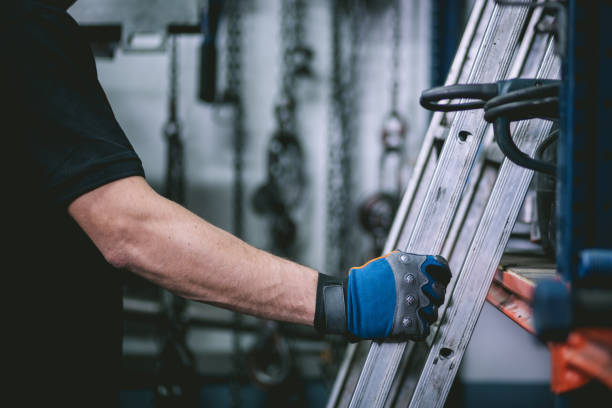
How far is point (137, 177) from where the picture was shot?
718 millimetres

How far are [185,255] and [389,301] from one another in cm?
34

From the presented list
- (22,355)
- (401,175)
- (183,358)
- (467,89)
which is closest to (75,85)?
(22,355)

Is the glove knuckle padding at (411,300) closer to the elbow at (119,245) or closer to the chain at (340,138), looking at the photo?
the elbow at (119,245)

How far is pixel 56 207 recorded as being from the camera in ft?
2.30

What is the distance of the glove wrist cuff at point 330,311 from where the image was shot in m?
0.74

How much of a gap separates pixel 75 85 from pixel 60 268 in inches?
13.2

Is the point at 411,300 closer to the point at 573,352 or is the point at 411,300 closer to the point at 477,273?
the point at 477,273

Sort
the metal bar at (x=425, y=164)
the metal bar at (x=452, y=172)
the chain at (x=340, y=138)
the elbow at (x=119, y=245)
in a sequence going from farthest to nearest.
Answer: the chain at (x=340, y=138), the metal bar at (x=425, y=164), the metal bar at (x=452, y=172), the elbow at (x=119, y=245)

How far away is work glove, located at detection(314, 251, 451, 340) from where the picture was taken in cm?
73

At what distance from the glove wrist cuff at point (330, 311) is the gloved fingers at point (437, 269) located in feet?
0.50

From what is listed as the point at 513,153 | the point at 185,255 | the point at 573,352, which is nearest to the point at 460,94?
the point at 513,153

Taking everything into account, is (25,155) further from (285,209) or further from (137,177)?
(285,209)

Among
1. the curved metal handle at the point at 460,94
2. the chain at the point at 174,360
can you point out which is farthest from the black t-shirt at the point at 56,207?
the chain at the point at 174,360

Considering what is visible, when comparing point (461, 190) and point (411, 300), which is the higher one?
point (461, 190)
